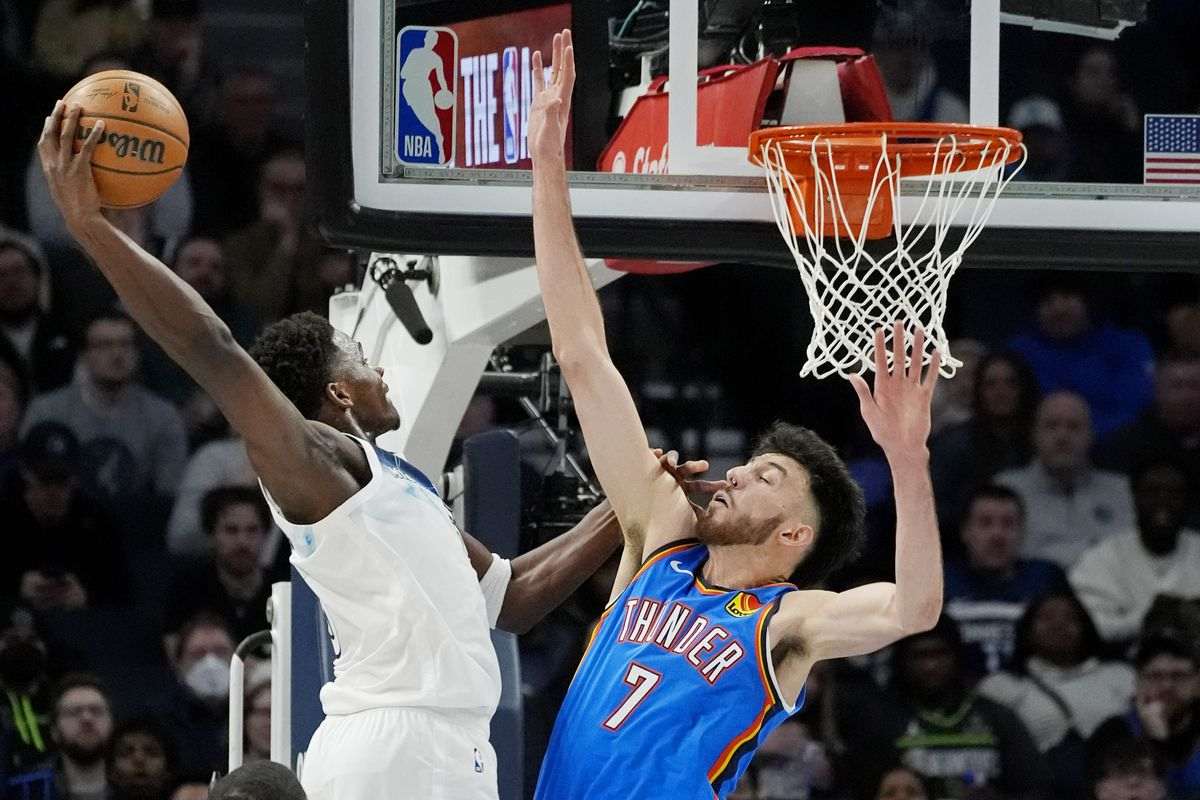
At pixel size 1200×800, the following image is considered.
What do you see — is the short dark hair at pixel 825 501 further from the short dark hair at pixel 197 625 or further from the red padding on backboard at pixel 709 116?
the short dark hair at pixel 197 625

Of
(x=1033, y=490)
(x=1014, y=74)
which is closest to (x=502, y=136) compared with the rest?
(x=1014, y=74)

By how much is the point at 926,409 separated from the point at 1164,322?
5.81 metres

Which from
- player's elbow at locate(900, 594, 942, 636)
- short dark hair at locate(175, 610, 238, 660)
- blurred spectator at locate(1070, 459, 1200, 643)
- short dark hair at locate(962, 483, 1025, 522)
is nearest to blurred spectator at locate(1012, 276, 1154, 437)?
blurred spectator at locate(1070, 459, 1200, 643)

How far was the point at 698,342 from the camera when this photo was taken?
830 cm

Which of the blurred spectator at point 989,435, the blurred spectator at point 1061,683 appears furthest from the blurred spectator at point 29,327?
the blurred spectator at point 1061,683

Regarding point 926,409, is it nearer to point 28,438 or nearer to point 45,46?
point 28,438

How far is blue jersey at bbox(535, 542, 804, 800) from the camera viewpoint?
3.51 m

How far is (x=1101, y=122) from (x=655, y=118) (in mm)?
2693

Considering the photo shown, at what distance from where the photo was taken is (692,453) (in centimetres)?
816

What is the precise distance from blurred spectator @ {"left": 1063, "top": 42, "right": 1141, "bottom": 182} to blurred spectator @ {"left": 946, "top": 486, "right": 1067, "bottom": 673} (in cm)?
189

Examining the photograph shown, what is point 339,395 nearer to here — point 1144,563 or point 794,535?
point 794,535

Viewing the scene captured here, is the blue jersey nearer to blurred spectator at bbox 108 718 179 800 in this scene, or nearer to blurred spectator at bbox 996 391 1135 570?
blurred spectator at bbox 108 718 179 800

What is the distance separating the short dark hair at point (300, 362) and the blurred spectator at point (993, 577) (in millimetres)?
5036

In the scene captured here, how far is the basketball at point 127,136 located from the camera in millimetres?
3078
